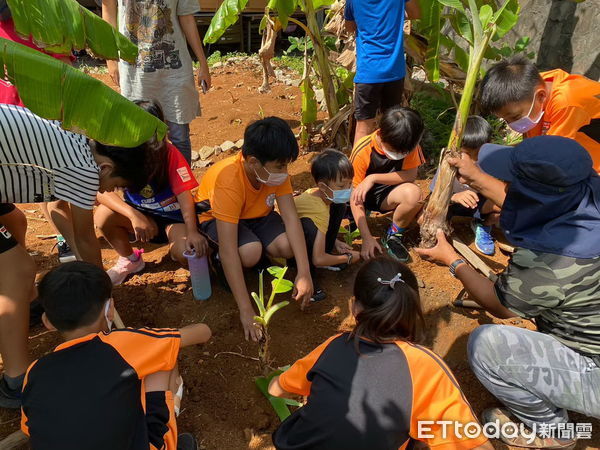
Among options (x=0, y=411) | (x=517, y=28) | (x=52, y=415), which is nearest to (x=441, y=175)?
(x=52, y=415)

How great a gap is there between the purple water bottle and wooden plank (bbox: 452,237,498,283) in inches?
64.7

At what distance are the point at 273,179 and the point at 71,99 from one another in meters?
1.09

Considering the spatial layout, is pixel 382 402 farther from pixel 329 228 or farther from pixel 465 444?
pixel 329 228

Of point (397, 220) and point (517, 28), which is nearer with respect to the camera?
point (397, 220)

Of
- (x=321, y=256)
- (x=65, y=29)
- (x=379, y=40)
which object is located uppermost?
(x=65, y=29)

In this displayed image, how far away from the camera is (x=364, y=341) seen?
149 centimetres

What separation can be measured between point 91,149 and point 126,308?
39.7 inches

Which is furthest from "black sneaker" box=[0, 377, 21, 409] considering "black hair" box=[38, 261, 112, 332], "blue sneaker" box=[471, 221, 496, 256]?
"blue sneaker" box=[471, 221, 496, 256]

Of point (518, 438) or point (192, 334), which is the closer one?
point (192, 334)

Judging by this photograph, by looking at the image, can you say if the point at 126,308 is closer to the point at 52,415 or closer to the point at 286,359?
the point at 286,359

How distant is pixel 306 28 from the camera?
383 centimetres

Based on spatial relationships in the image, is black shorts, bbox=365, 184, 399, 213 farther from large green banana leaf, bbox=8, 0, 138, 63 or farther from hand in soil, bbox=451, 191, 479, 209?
large green banana leaf, bbox=8, 0, 138, 63

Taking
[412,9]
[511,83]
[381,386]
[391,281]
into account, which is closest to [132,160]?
[391,281]

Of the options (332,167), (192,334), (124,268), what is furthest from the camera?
(124,268)
